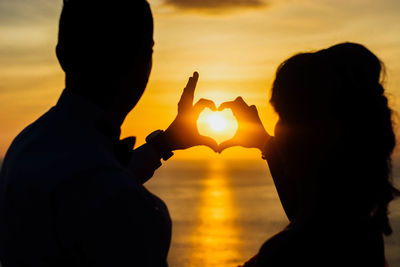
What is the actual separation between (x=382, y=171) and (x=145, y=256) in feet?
4.83

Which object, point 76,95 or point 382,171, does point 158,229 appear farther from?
point 382,171

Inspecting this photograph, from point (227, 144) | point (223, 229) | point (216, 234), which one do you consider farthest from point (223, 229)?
point (227, 144)

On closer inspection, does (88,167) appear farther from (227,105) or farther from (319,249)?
(227,105)

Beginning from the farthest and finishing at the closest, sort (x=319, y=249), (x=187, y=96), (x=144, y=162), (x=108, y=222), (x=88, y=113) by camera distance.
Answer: (x=144, y=162), (x=187, y=96), (x=319, y=249), (x=88, y=113), (x=108, y=222)

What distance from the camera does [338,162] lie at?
2.88 meters

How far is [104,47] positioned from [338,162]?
4.31 feet

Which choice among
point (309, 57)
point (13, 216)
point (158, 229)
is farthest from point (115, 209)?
point (309, 57)

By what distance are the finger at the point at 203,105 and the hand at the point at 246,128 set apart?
0.23 ft

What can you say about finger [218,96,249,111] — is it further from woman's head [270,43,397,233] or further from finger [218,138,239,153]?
woman's head [270,43,397,233]

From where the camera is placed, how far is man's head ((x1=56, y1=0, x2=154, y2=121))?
8.25 feet

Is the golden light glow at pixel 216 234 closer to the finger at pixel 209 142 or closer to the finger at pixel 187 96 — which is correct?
the finger at pixel 209 142

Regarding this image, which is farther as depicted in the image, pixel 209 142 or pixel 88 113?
pixel 209 142

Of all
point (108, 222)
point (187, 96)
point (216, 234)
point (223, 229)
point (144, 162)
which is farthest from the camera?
point (223, 229)

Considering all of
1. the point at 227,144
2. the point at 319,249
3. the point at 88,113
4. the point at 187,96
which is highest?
the point at 88,113
